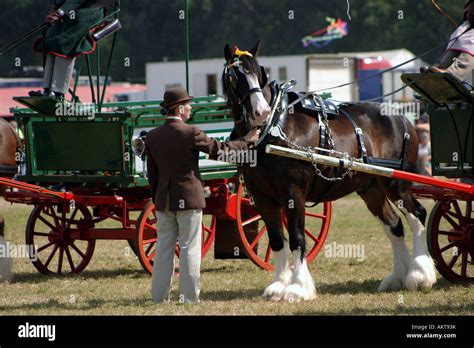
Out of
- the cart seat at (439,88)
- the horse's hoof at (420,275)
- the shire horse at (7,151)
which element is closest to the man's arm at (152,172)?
the cart seat at (439,88)

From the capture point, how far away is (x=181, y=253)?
24.6ft

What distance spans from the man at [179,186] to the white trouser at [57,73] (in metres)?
1.95

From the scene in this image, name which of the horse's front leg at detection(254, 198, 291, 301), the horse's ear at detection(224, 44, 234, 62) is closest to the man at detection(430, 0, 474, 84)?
the horse's ear at detection(224, 44, 234, 62)

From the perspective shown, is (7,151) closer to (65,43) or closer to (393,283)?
(65,43)

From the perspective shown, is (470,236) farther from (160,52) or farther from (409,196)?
(160,52)

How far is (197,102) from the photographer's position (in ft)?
33.8

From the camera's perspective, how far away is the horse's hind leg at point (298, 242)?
7707 millimetres

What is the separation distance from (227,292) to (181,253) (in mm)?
1172

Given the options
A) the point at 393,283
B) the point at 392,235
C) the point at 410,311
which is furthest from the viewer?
the point at 392,235

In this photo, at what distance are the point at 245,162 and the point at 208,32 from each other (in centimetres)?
3744

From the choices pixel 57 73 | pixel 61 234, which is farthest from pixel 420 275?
pixel 57 73

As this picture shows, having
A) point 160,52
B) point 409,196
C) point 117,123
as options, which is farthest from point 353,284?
point 160,52

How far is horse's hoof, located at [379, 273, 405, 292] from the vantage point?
27.8 feet

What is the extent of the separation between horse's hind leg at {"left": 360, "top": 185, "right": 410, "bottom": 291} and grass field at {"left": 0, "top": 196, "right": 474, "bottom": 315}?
21 centimetres
